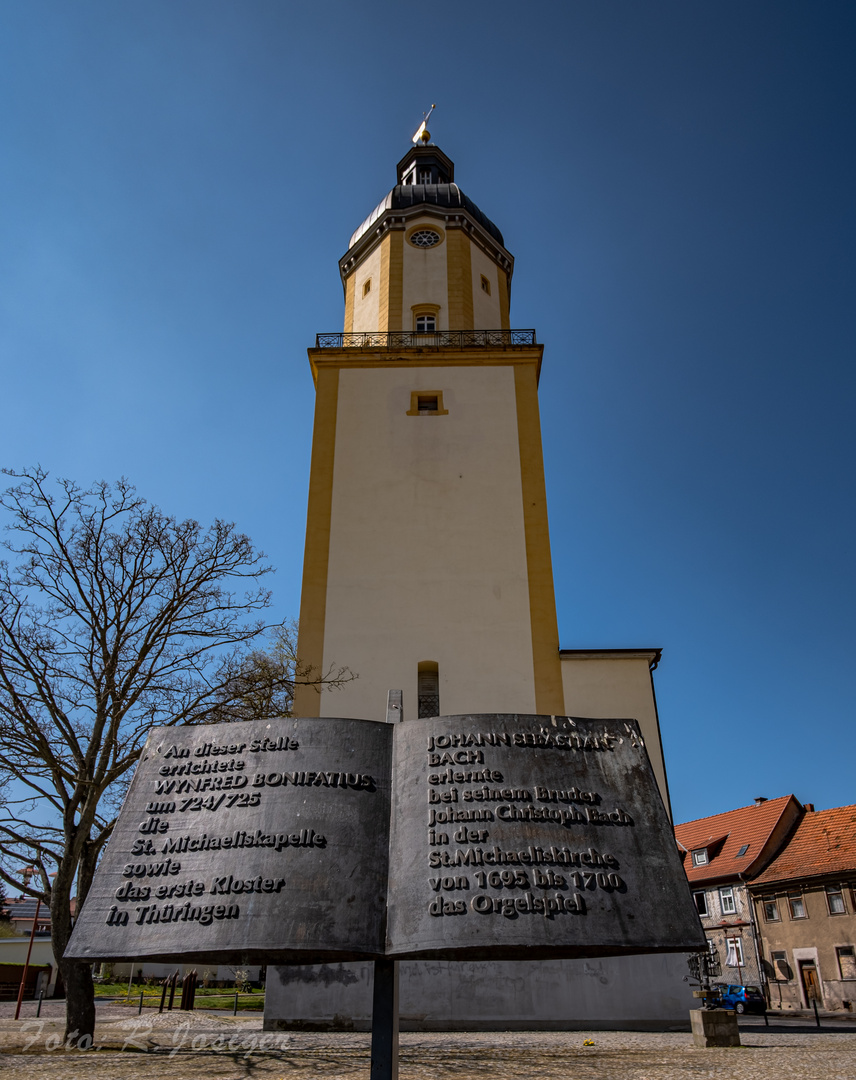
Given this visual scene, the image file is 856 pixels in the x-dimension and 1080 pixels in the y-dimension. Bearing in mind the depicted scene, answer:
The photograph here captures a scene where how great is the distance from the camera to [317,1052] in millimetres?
9797

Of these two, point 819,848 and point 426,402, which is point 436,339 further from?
point 819,848

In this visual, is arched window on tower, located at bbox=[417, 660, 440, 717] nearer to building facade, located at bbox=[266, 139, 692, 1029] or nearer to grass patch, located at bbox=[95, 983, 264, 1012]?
building facade, located at bbox=[266, 139, 692, 1029]

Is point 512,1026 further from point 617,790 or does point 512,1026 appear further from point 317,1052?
point 617,790

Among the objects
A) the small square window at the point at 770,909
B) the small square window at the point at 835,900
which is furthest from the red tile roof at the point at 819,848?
the small square window at the point at 770,909

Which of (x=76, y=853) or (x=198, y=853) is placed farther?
(x=76, y=853)

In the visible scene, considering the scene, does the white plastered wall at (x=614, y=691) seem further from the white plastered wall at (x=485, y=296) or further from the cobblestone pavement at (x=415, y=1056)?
the white plastered wall at (x=485, y=296)

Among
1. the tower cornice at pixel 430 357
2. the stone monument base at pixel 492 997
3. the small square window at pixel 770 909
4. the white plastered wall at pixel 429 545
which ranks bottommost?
the stone monument base at pixel 492 997

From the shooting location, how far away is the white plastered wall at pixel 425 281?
20.3 meters

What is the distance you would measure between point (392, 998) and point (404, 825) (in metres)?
0.85

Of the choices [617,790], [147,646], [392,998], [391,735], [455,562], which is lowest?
[392,998]

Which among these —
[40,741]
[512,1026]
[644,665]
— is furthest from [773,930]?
[40,741]

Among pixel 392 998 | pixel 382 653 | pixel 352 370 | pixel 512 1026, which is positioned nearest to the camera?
pixel 392 998

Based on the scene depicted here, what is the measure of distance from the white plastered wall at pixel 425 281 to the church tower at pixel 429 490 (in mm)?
43

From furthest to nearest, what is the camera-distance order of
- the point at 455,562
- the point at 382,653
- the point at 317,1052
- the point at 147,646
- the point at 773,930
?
the point at 773,930, the point at 455,562, the point at 382,653, the point at 147,646, the point at 317,1052
